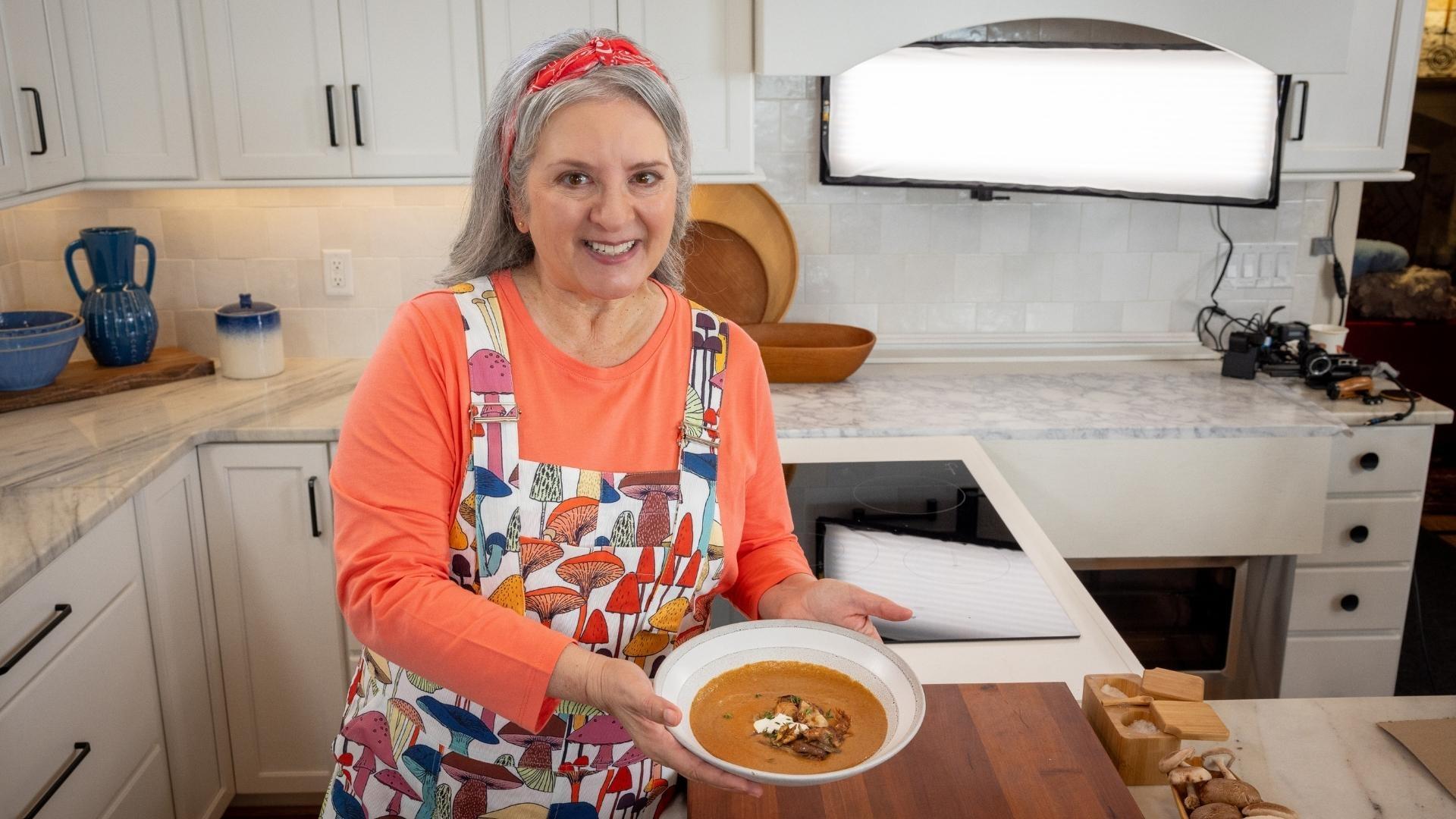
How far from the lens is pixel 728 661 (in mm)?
1226

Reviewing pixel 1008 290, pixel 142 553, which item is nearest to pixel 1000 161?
pixel 1008 290

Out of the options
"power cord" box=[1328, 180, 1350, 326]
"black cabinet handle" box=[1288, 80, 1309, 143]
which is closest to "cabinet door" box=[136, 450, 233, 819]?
"black cabinet handle" box=[1288, 80, 1309, 143]

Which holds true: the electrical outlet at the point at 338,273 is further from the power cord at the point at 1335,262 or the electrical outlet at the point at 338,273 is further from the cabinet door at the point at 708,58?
the power cord at the point at 1335,262

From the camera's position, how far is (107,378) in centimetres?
264

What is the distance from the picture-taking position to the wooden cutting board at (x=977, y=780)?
1102 mm

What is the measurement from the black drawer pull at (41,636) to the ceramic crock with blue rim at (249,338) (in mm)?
970

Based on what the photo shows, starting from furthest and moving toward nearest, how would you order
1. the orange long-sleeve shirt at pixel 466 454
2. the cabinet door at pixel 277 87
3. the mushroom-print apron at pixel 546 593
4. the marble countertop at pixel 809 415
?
the cabinet door at pixel 277 87 < the marble countertop at pixel 809 415 < the mushroom-print apron at pixel 546 593 < the orange long-sleeve shirt at pixel 466 454

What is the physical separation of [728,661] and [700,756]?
21 centimetres

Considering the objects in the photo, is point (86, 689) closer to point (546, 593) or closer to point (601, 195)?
point (546, 593)

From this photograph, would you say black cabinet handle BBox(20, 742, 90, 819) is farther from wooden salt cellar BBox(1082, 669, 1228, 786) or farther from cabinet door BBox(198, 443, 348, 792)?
wooden salt cellar BBox(1082, 669, 1228, 786)

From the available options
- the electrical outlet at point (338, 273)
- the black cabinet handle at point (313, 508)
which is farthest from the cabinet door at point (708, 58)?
the black cabinet handle at point (313, 508)

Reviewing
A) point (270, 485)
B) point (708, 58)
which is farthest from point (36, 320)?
point (708, 58)

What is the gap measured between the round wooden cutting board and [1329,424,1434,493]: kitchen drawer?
1.42 metres

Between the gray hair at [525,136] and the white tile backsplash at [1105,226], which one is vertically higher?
the gray hair at [525,136]
